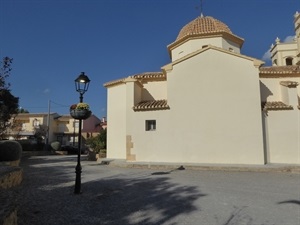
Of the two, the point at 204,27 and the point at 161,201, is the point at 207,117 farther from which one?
the point at 161,201

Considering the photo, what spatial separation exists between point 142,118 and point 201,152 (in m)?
4.13

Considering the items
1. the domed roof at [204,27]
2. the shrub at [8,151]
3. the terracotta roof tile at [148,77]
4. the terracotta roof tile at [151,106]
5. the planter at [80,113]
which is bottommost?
the shrub at [8,151]

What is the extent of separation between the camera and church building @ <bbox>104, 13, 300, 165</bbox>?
14094 millimetres

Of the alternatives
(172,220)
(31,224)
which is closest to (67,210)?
(31,224)

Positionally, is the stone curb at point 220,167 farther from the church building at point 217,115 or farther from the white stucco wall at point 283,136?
the white stucco wall at point 283,136

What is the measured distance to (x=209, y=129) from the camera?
47.9ft

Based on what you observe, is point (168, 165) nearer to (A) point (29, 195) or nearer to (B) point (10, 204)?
(A) point (29, 195)

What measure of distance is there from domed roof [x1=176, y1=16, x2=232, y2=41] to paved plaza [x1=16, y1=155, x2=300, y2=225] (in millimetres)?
11495

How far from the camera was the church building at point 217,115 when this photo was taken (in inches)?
555

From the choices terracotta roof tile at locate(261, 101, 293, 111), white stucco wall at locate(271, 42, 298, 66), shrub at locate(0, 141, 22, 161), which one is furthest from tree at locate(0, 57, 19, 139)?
white stucco wall at locate(271, 42, 298, 66)

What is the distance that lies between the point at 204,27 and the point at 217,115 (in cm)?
775

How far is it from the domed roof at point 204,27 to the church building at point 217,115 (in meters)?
3.15

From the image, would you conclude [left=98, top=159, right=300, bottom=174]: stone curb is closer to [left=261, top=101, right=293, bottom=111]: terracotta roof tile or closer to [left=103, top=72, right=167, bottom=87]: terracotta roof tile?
[left=261, top=101, right=293, bottom=111]: terracotta roof tile

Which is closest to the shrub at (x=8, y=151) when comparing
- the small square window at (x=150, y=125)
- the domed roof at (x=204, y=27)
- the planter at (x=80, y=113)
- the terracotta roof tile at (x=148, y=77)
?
the planter at (x=80, y=113)
